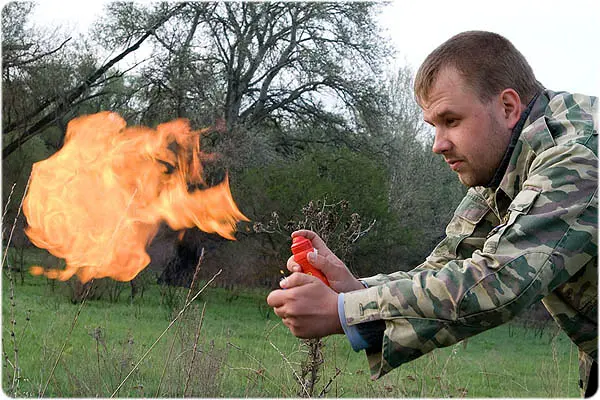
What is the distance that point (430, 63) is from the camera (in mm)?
2133

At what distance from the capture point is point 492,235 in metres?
1.72

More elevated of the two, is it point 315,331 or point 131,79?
point 131,79

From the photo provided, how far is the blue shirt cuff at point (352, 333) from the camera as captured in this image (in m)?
1.63

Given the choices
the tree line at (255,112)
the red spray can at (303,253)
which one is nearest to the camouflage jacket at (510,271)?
the red spray can at (303,253)

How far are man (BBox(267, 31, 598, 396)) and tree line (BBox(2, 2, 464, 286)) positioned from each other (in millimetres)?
12169

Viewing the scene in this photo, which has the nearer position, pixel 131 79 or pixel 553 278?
pixel 553 278

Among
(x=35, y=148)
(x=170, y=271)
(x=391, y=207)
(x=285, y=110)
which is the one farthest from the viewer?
(x=285, y=110)

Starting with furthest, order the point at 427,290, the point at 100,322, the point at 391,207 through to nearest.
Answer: the point at 391,207 → the point at 100,322 → the point at 427,290

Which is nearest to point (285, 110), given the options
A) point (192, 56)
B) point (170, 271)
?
point (192, 56)

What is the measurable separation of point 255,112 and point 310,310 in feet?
59.6

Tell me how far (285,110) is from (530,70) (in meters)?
17.7

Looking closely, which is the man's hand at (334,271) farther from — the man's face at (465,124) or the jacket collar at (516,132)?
the jacket collar at (516,132)

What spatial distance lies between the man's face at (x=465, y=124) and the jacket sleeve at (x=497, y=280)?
40 cm

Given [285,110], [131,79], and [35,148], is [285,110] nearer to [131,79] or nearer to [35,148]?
[131,79]
